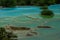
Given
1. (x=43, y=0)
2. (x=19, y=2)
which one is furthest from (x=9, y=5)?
(x=43, y=0)

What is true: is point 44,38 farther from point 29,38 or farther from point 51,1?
point 51,1

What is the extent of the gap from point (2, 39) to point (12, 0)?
4513 cm

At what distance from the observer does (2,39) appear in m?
9.13

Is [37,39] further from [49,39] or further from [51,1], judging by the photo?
[51,1]

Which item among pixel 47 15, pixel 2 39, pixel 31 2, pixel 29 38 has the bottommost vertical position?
pixel 31 2

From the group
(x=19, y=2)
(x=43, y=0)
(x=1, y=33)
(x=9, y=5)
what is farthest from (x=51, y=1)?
(x=1, y=33)

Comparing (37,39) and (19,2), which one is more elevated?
(37,39)

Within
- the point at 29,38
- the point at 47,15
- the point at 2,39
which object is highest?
the point at 2,39

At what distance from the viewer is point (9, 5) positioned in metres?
52.2

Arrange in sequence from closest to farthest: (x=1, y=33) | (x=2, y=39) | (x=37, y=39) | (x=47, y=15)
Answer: (x=2, y=39) → (x=1, y=33) → (x=37, y=39) → (x=47, y=15)

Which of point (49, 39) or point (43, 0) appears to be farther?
point (43, 0)

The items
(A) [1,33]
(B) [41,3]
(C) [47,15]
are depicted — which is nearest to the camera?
(A) [1,33]

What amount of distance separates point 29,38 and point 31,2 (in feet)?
154

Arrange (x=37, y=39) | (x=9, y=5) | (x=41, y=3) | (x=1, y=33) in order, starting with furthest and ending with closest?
(x=41, y=3), (x=9, y=5), (x=37, y=39), (x=1, y=33)
